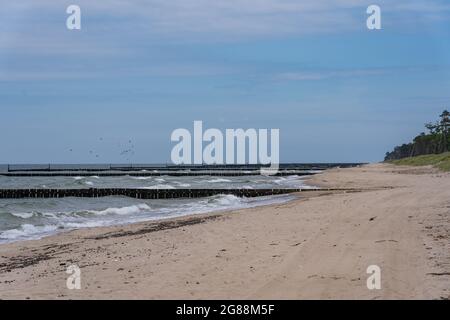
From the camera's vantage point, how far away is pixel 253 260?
976cm

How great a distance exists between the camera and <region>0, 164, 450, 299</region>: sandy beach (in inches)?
299

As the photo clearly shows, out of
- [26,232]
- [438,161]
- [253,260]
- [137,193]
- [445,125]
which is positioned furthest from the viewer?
[445,125]

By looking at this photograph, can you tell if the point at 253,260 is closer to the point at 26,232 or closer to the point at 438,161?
the point at 26,232

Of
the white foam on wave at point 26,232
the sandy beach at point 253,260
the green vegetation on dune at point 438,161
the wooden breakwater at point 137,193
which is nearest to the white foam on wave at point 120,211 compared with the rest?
the white foam on wave at point 26,232

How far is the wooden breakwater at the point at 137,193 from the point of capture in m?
36.4

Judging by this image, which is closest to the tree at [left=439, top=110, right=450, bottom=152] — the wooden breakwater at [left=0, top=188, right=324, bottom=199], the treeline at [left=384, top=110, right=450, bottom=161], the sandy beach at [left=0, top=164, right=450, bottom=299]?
the treeline at [left=384, top=110, right=450, bottom=161]

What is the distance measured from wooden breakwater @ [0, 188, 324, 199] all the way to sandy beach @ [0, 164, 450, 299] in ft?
64.2

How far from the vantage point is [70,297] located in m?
7.72

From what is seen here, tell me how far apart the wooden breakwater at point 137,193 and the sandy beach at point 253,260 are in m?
19.6

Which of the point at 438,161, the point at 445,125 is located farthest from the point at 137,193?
the point at 445,125

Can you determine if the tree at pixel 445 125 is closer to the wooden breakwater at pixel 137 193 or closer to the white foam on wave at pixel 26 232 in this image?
the wooden breakwater at pixel 137 193

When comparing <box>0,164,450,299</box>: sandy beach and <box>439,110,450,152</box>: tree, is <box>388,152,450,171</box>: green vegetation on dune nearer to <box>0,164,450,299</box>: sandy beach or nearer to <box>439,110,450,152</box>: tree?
<box>439,110,450,152</box>: tree

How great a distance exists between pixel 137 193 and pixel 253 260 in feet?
102
